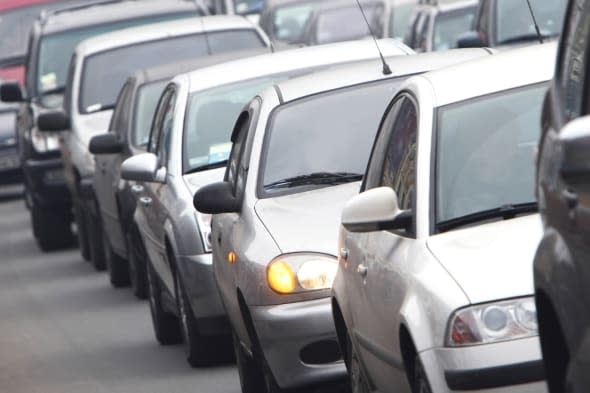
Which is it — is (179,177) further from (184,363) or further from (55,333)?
(55,333)

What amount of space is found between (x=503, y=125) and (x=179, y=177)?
472cm

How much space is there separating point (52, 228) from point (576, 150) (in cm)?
1632

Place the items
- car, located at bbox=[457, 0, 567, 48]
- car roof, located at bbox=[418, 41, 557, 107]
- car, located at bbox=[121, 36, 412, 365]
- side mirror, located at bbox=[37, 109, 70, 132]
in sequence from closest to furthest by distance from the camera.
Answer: car roof, located at bbox=[418, 41, 557, 107]
car, located at bbox=[121, 36, 412, 365]
side mirror, located at bbox=[37, 109, 70, 132]
car, located at bbox=[457, 0, 567, 48]

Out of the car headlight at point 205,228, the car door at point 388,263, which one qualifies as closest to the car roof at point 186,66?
the car headlight at point 205,228

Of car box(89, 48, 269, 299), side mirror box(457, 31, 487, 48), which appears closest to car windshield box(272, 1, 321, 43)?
side mirror box(457, 31, 487, 48)

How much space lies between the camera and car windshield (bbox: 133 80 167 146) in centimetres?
1489

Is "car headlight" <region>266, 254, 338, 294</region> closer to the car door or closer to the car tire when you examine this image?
the car door

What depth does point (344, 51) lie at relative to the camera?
12117 mm

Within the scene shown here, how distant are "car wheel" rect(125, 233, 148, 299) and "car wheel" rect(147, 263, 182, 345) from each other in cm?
126

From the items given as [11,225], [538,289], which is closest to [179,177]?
[538,289]

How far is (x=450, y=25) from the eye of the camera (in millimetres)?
24078

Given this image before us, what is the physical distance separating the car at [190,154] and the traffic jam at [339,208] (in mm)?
15

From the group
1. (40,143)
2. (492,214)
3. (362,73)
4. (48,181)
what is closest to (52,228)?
(48,181)

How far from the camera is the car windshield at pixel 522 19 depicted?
18.3 metres
